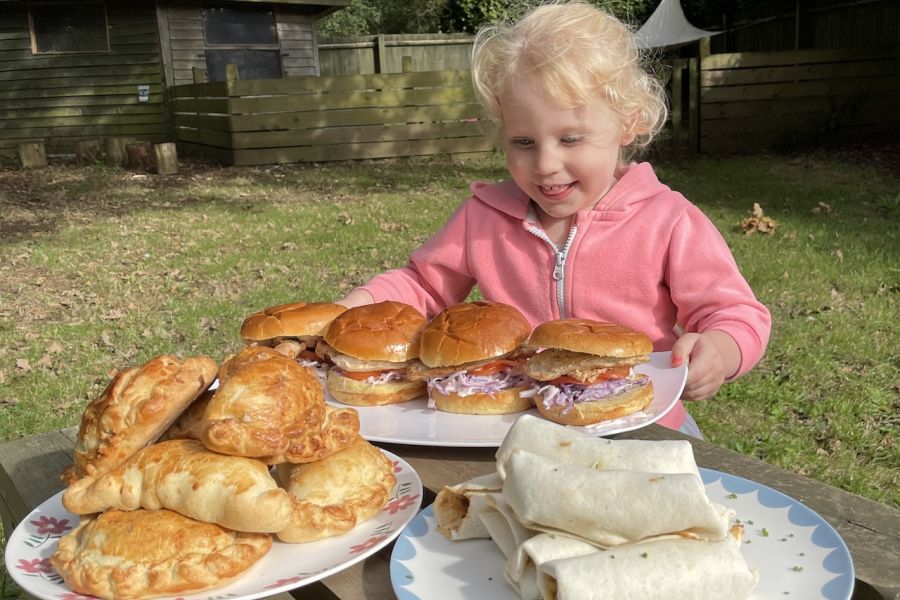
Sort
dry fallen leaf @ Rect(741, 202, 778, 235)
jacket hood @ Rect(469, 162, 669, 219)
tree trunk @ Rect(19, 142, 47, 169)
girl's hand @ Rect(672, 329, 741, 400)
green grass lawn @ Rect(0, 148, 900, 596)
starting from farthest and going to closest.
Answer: tree trunk @ Rect(19, 142, 47, 169) < dry fallen leaf @ Rect(741, 202, 778, 235) < green grass lawn @ Rect(0, 148, 900, 596) < jacket hood @ Rect(469, 162, 669, 219) < girl's hand @ Rect(672, 329, 741, 400)

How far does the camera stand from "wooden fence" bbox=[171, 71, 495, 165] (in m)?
15.0

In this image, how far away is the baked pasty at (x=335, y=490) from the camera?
57.8 inches

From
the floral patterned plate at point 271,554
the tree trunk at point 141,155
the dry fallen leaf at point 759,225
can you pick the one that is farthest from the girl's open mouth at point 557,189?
the tree trunk at point 141,155

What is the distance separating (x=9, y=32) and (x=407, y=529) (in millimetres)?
21837

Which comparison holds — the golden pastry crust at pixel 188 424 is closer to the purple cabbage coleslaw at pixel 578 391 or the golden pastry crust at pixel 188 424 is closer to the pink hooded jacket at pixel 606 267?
the purple cabbage coleslaw at pixel 578 391

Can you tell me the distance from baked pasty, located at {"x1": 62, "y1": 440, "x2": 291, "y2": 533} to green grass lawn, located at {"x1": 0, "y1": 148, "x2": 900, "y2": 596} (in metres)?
3.41

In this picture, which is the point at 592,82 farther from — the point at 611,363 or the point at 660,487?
the point at 660,487

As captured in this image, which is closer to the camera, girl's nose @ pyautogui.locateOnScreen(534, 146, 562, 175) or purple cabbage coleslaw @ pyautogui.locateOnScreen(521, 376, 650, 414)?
purple cabbage coleslaw @ pyautogui.locateOnScreen(521, 376, 650, 414)

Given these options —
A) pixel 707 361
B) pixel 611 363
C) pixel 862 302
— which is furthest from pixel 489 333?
pixel 862 302

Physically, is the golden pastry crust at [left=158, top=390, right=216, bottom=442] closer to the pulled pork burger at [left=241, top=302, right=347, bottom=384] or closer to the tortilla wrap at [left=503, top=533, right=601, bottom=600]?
the tortilla wrap at [left=503, top=533, right=601, bottom=600]

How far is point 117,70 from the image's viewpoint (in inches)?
782

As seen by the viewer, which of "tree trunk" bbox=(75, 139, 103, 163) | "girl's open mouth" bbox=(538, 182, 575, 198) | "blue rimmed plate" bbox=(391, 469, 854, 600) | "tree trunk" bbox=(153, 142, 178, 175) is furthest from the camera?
"tree trunk" bbox=(75, 139, 103, 163)

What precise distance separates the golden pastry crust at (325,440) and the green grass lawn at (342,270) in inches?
125

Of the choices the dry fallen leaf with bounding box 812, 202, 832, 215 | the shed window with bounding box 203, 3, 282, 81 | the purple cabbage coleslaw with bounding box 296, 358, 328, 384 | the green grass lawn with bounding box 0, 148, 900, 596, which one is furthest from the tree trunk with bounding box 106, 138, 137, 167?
the purple cabbage coleslaw with bounding box 296, 358, 328, 384
